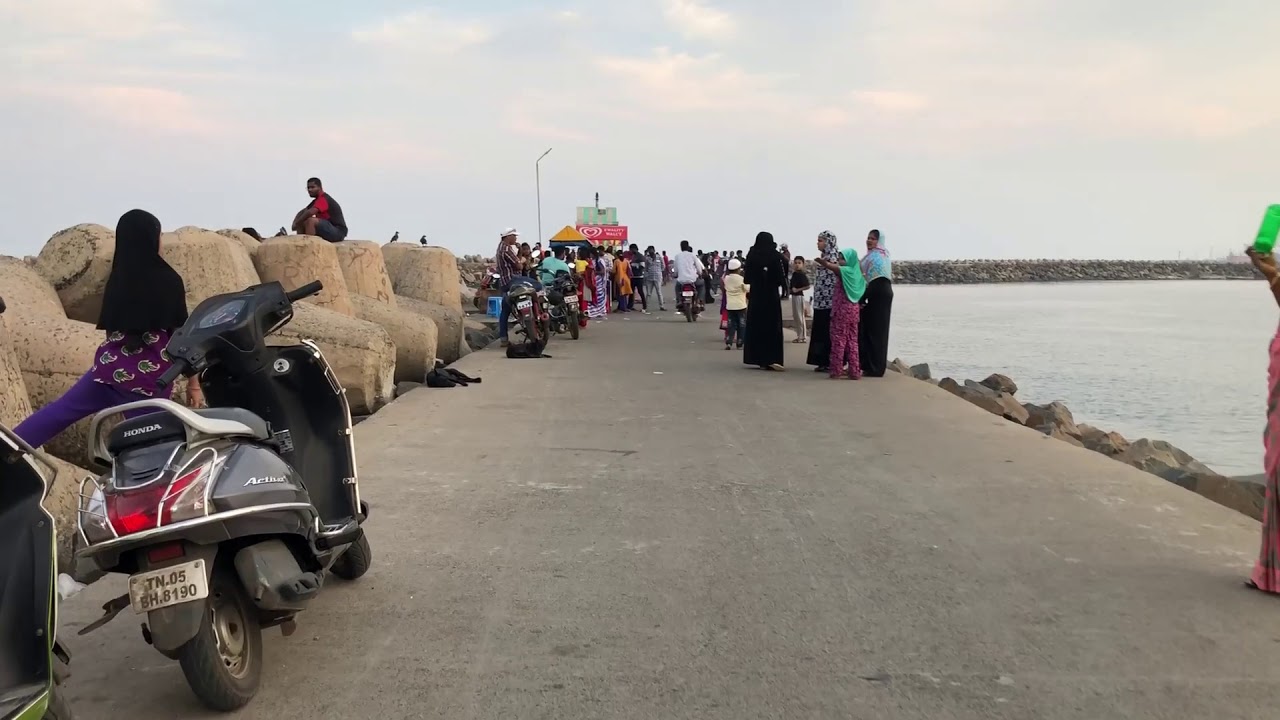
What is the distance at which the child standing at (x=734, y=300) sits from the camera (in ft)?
57.9

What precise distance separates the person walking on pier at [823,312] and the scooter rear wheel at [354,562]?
1007 centimetres

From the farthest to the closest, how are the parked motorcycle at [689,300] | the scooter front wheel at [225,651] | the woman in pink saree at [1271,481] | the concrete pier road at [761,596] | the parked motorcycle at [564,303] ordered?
the parked motorcycle at [689,300] < the parked motorcycle at [564,303] < the woman in pink saree at [1271,481] < the concrete pier road at [761,596] < the scooter front wheel at [225,651]

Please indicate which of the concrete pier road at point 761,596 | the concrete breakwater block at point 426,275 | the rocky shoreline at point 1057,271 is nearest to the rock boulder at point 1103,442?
the concrete pier road at point 761,596

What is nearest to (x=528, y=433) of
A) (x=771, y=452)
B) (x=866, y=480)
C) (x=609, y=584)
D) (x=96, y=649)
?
(x=771, y=452)

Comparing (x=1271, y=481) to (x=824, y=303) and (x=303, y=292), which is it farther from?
(x=824, y=303)

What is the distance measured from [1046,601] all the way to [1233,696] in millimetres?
1066

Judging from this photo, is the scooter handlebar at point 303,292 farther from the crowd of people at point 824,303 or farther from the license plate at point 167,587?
the crowd of people at point 824,303

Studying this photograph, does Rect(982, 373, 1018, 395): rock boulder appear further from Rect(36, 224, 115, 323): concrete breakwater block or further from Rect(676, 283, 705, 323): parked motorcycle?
Rect(36, 224, 115, 323): concrete breakwater block

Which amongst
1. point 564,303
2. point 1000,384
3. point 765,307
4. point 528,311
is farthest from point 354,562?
point 1000,384

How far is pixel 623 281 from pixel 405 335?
17.5 meters

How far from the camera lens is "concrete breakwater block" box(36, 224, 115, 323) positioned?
934 centimetres

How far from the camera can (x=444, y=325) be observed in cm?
1628

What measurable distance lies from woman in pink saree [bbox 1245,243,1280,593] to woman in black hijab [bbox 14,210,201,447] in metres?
5.31

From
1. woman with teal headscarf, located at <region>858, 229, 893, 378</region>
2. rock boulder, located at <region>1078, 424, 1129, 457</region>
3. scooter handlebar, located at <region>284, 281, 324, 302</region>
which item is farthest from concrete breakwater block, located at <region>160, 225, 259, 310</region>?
rock boulder, located at <region>1078, 424, 1129, 457</region>
